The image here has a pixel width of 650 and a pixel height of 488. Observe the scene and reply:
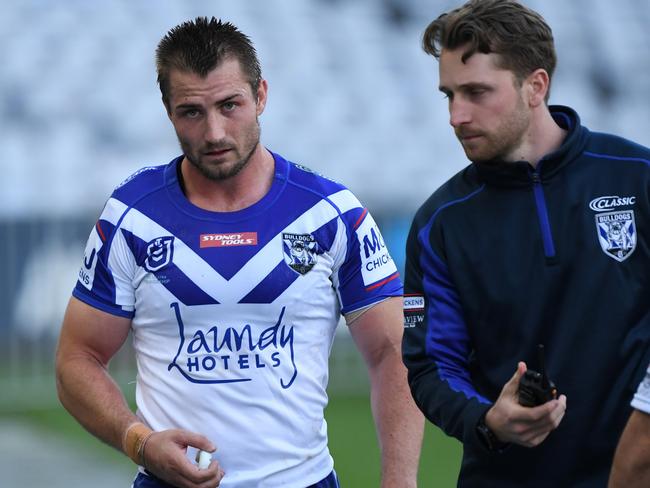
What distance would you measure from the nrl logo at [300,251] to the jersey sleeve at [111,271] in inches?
17.5

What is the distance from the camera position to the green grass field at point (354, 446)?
7383mm

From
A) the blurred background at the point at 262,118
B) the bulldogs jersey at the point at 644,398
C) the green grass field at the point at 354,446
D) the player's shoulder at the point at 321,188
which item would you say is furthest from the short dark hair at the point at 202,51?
the blurred background at the point at 262,118

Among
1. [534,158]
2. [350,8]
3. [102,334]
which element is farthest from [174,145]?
[534,158]

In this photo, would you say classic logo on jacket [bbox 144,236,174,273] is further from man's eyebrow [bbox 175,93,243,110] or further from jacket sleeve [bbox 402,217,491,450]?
jacket sleeve [bbox 402,217,491,450]

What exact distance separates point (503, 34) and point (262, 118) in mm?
9116

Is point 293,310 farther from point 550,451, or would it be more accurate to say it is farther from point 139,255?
point 550,451

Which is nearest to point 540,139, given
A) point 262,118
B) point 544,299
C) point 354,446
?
point 544,299

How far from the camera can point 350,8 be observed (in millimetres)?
13266

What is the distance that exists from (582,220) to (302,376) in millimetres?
991

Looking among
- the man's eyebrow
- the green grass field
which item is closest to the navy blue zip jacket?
the man's eyebrow

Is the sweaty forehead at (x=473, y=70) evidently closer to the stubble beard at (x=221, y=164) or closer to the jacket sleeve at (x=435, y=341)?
the jacket sleeve at (x=435, y=341)

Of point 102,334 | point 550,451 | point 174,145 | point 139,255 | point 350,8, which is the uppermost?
point 350,8

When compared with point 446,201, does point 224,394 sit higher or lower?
lower

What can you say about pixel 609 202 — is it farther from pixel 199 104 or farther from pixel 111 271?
pixel 111 271
